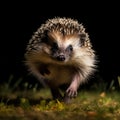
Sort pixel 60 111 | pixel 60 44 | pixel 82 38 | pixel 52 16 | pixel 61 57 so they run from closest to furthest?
pixel 60 111 < pixel 61 57 < pixel 60 44 < pixel 82 38 < pixel 52 16

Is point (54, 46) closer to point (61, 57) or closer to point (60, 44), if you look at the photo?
point (60, 44)

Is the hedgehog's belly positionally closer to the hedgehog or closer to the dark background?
the hedgehog

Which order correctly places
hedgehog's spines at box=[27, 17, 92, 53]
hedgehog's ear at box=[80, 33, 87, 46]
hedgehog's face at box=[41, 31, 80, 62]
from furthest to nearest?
1. hedgehog's ear at box=[80, 33, 87, 46]
2. hedgehog's spines at box=[27, 17, 92, 53]
3. hedgehog's face at box=[41, 31, 80, 62]

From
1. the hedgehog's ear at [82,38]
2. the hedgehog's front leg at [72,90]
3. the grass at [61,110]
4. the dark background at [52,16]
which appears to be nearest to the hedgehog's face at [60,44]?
the hedgehog's ear at [82,38]

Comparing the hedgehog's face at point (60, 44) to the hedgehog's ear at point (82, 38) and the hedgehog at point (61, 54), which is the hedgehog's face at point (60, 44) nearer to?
the hedgehog at point (61, 54)

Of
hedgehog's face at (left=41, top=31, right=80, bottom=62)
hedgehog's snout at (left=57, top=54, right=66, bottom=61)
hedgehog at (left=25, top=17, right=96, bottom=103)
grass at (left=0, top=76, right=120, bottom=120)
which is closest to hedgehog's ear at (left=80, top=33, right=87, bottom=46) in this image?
hedgehog at (left=25, top=17, right=96, bottom=103)

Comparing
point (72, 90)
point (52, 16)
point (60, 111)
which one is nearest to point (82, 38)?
point (72, 90)
